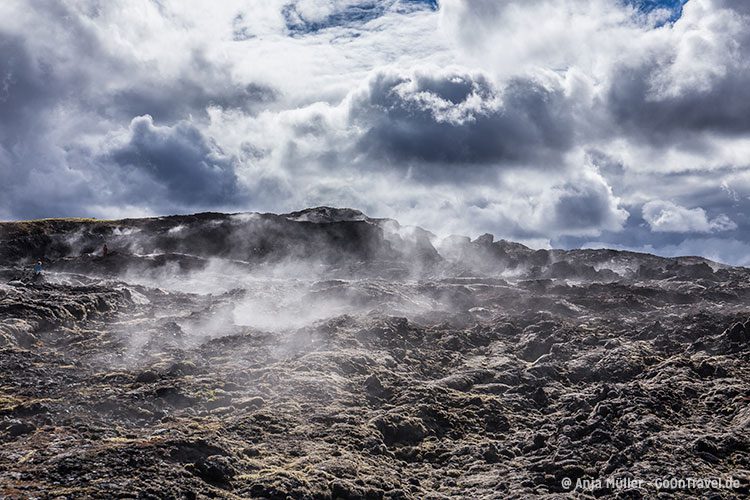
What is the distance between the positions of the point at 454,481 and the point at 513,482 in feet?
5.54

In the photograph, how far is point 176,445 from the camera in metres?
14.8

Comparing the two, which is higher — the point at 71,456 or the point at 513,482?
the point at 71,456

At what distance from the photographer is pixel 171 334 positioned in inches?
1160

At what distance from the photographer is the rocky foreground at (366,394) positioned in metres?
15.1

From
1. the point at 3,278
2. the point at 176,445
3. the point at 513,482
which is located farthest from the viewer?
the point at 3,278

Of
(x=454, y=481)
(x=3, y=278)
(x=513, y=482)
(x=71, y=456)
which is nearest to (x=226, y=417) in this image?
(x=71, y=456)

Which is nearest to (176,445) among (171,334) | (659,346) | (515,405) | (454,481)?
(454,481)

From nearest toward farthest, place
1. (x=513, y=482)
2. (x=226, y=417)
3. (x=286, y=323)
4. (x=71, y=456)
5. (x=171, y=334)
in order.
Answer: (x=71, y=456)
(x=513, y=482)
(x=226, y=417)
(x=171, y=334)
(x=286, y=323)

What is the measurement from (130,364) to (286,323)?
13855 mm

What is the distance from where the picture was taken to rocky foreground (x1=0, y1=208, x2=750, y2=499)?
49.4ft

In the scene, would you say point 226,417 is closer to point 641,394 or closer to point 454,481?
point 454,481

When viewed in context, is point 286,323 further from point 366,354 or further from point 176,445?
point 176,445

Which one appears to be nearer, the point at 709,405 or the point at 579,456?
the point at 579,456

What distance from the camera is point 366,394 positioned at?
73.1 feet
